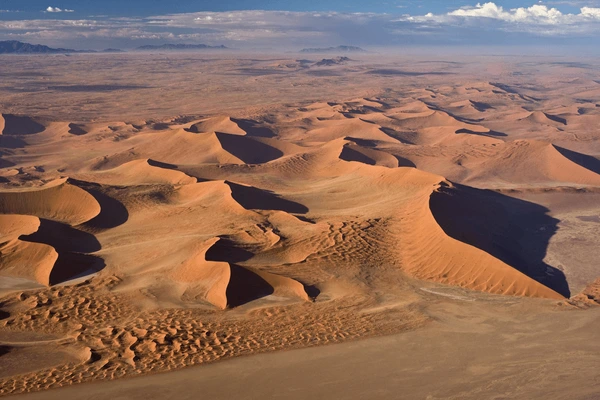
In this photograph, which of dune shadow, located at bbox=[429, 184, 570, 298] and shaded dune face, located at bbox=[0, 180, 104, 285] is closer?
shaded dune face, located at bbox=[0, 180, 104, 285]

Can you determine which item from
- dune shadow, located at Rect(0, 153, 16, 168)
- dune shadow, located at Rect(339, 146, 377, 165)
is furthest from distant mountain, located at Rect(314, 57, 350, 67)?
dune shadow, located at Rect(0, 153, 16, 168)

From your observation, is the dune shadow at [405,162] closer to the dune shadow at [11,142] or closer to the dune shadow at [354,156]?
the dune shadow at [354,156]

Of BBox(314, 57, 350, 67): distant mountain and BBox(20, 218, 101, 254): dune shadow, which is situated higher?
BBox(20, 218, 101, 254): dune shadow

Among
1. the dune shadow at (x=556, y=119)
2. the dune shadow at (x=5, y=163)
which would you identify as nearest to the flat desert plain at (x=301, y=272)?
the dune shadow at (x=5, y=163)

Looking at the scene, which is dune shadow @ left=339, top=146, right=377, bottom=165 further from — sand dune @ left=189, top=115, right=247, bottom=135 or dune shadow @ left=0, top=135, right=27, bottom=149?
dune shadow @ left=0, top=135, right=27, bottom=149

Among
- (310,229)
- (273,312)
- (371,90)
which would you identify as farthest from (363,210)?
(371,90)

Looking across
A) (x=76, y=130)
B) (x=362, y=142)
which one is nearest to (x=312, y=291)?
(x=362, y=142)

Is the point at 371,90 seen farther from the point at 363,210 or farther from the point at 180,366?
the point at 180,366
